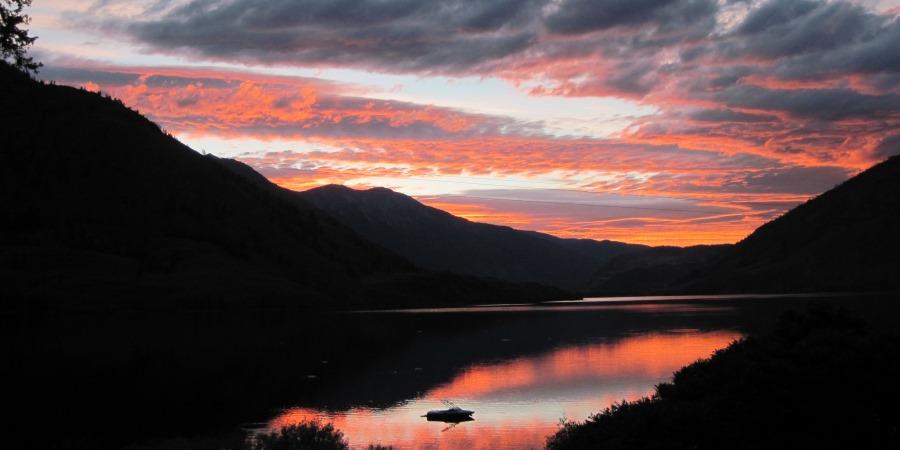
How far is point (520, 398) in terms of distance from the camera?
54.0 metres

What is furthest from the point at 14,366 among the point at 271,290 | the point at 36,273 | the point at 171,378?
the point at 271,290

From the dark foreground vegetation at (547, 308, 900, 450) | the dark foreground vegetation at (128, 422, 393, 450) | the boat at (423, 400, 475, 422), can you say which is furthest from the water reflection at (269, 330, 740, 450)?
the dark foreground vegetation at (547, 308, 900, 450)

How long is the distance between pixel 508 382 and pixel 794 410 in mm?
37163

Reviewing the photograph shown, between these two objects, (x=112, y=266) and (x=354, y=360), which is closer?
(x=354, y=360)

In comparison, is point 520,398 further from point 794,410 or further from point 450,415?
point 794,410

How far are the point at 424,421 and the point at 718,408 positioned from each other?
22353 millimetres

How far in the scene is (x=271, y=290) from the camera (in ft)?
646

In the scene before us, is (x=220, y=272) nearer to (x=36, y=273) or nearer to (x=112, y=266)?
(x=112, y=266)

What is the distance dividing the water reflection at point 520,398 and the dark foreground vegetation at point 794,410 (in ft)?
40.8

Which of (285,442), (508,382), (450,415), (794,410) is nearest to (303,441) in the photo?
(285,442)

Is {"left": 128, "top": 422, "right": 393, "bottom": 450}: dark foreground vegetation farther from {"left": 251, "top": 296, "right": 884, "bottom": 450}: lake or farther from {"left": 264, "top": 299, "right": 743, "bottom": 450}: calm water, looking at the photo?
{"left": 264, "top": 299, "right": 743, "bottom": 450}: calm water

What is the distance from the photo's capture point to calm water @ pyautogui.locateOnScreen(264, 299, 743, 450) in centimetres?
4297

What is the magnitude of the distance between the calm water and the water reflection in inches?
2.4

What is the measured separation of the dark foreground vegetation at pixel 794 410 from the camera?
2503cm
